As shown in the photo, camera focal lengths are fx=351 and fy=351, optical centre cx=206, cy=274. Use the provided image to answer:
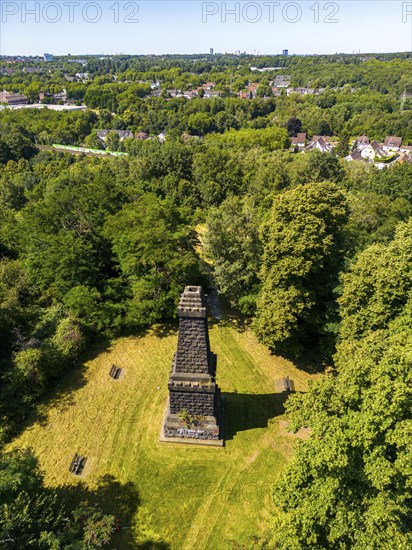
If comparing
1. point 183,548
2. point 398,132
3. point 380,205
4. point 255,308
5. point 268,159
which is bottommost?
point 183,548

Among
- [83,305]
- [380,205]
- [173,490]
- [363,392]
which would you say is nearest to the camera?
[363,392]

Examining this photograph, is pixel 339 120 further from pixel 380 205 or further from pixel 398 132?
pixel 380 205

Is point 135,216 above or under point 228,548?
above

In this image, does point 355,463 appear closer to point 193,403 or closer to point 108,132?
point 193,403

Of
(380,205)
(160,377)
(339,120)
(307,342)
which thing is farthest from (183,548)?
(339,120)

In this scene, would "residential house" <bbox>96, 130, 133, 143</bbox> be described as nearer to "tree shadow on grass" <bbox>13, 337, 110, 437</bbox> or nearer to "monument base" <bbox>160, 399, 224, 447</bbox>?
"tree shadow on grass" <bbox>13, 337, 110, 437</bbox>

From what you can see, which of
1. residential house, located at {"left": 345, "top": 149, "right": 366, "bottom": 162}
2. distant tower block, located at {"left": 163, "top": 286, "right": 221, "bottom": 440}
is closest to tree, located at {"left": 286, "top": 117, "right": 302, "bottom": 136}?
residential house, located at {"left": 345, "top": 149, "right": 366, "bottom": 162}
